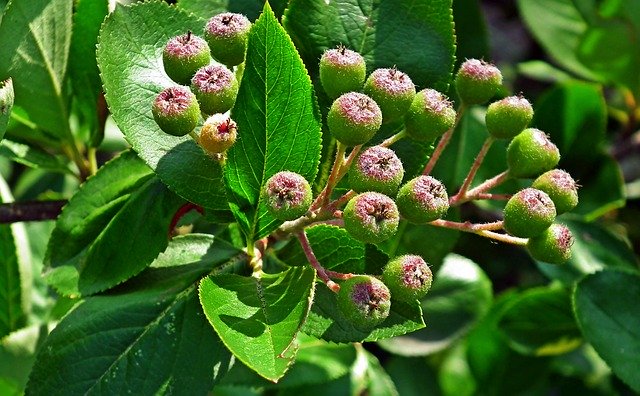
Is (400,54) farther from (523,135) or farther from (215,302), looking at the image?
(215,302)

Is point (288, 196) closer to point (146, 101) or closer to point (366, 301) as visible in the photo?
point (366, 301)

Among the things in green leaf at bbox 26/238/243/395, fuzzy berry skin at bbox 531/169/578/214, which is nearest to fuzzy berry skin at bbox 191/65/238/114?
green leaf at bbox 26/238/243/395

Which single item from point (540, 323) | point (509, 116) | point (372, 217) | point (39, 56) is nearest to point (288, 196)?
point (372, 217)

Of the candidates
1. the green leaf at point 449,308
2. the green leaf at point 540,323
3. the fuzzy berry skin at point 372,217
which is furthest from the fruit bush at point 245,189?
the green leaf at point 449,308

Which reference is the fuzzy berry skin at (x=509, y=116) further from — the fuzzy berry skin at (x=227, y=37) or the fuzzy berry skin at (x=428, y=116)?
the fuzzy berry skin at (x=227, y=37)

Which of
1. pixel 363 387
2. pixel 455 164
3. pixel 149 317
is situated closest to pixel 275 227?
pixel 149 317
